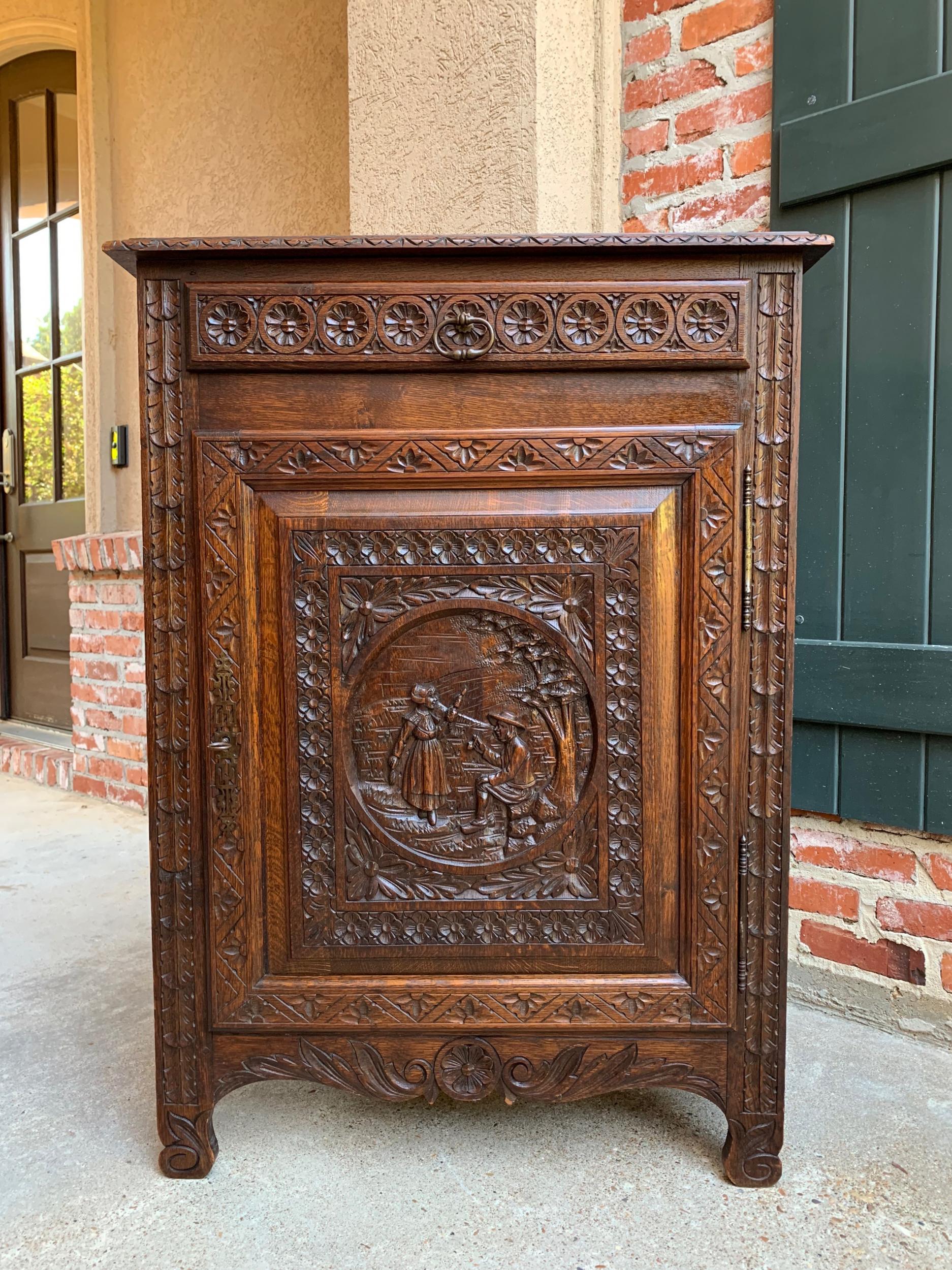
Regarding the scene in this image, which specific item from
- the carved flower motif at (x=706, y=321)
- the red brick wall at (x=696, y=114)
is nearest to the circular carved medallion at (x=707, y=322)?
the carved flower motif at (x=706, y=321)

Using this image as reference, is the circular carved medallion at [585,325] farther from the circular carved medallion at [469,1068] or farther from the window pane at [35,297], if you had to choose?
the window pane at [35,297]

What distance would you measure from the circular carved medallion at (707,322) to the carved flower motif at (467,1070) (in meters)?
1.05

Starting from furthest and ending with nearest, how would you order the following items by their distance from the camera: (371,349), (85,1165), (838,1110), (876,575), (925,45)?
(876,575) < (925,45) < (838,1110) < (85,1165) < (371,349)

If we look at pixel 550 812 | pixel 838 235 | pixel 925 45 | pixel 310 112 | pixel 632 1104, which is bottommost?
pixel 632 1104

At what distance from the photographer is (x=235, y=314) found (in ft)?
3.78

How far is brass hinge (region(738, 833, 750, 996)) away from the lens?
1.19 meters

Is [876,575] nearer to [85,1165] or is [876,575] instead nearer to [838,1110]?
[838,1110]

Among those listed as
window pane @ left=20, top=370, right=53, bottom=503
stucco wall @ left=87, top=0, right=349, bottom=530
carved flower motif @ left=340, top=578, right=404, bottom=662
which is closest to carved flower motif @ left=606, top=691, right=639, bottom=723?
carved flower motif @ left=340, top=578, right=404, bottom=662

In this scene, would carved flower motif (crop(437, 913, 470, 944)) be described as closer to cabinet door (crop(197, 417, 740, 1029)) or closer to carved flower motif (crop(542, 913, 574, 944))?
cabinet door (crop(197, 417, 740, 1029))

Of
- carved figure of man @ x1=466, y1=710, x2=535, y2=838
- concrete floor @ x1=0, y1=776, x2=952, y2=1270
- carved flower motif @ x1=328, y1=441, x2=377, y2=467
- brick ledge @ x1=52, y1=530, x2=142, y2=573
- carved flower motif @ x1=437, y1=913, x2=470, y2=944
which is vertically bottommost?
concrete floor @ x1=0, y1=776, x2=952, y2=1270

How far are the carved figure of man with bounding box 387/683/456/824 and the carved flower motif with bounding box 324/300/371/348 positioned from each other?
0.50 m

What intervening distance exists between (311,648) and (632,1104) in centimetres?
97

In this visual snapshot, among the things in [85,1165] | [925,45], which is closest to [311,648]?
[85,1165]

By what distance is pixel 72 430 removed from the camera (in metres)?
3.70
